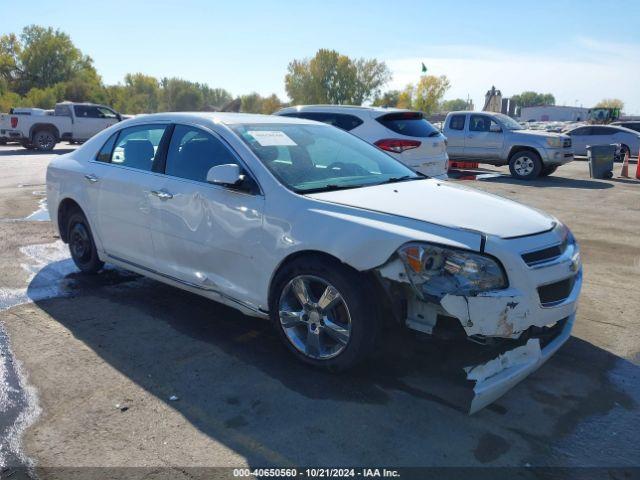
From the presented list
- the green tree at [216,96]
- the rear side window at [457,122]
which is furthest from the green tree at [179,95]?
the rear side window at [457,122]

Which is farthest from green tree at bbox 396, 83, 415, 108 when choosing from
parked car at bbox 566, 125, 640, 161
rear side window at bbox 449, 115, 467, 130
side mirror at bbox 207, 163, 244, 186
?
side mirror at bbox 207, 163, 244, 186

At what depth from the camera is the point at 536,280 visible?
10.5ft

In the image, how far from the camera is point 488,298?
306 cm

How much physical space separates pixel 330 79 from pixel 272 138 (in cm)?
10337

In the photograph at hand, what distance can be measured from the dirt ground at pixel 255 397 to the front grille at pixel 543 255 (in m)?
0.85

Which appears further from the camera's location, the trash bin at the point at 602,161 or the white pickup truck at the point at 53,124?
the white pickup truck at the point at 53,124

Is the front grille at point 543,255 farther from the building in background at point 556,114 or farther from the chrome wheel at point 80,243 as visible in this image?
the building in background at point 556,114

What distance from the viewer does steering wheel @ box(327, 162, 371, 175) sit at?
14.2 ft

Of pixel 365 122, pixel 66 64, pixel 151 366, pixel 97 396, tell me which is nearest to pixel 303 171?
pixel 151 366

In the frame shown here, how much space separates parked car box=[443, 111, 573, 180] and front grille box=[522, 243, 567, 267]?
13.0 m

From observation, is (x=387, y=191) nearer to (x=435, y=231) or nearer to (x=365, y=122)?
(x=435, y=231)

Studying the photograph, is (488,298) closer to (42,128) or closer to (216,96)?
(42,128)

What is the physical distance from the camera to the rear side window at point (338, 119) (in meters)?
9.45

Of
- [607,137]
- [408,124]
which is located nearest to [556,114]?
[607,137]
